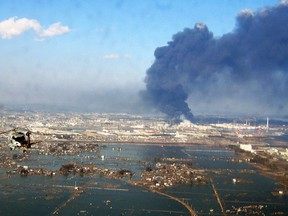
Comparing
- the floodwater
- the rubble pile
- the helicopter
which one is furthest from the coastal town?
the helicopter

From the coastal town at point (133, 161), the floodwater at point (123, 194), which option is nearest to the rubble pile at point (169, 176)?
the coastal town at point (133, 161)

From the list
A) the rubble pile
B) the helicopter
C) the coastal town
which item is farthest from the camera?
the coastal town

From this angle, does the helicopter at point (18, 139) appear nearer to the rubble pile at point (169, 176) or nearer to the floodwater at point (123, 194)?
the floodwater at point (123, 194)

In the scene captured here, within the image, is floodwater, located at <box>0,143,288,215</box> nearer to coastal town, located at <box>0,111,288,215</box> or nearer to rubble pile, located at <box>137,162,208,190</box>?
coastal town, located at <box>0,111,288,215</box>

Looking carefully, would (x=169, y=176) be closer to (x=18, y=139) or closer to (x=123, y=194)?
(x=123, y=194)

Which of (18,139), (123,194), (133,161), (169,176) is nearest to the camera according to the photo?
(18,139)

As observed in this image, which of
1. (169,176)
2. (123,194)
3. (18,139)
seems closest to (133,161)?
(169,176)

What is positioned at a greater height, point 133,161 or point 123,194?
point 133,161

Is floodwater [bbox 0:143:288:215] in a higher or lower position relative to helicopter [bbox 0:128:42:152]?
lower

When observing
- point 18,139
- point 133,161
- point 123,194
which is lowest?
point 123,194
